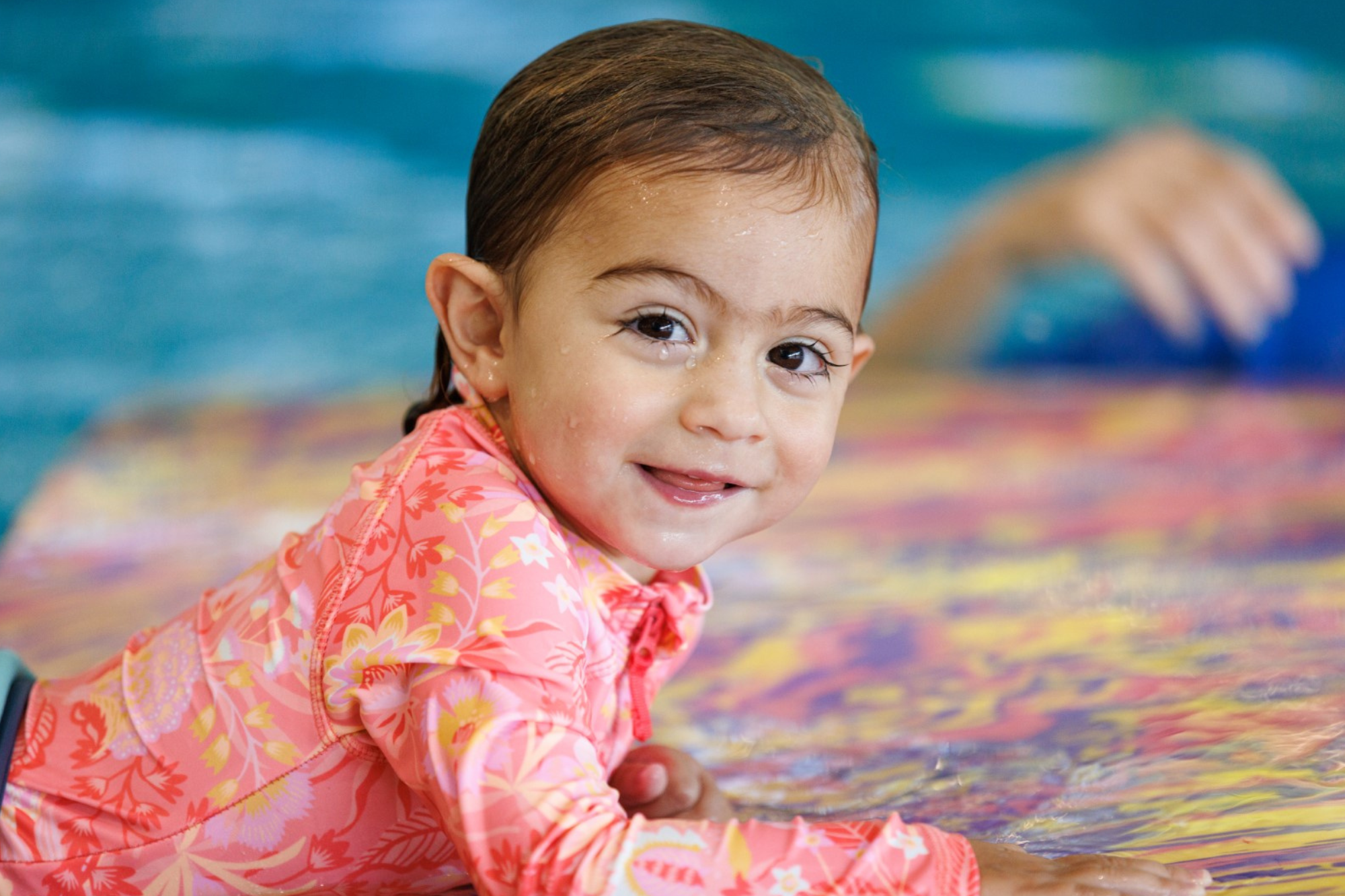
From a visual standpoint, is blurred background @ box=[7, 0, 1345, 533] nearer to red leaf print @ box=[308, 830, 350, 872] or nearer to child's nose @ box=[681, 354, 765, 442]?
red leaf print @ box=[308, 830, 350, 872]

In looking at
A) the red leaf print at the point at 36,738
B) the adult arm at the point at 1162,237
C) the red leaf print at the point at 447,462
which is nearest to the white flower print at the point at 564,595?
the red leaf print at the point at 447,462

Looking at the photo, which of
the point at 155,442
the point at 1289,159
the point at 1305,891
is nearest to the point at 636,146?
the point at 1305,891

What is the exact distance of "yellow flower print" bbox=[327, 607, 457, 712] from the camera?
0.91 metres

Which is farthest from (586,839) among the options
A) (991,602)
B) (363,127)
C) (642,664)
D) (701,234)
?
(363,127)

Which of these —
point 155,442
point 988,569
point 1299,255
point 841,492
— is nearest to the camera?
point 988,569

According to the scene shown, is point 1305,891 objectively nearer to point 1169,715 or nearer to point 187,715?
point 1169,715

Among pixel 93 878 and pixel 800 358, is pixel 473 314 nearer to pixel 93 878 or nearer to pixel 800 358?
pixel 800 358

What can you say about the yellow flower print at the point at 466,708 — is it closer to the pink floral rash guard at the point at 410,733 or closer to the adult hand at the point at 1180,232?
the pink floral rash guard at the point at 410,733

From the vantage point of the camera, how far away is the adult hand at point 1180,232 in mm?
2857

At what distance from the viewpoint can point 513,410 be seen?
1.02 metres

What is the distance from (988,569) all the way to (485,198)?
97 cm

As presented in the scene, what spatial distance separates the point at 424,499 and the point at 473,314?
0.17 metres

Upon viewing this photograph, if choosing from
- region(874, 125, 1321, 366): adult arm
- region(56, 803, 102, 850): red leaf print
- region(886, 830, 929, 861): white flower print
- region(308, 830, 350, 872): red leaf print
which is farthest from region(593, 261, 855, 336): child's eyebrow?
region(874, 125, 1321, 366): adult arm

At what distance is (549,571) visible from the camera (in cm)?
94
